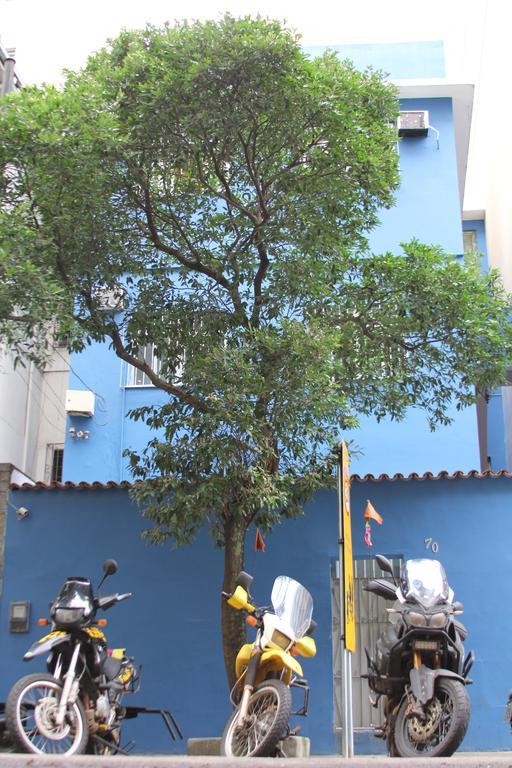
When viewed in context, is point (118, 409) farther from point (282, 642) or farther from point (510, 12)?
point (510, 12)

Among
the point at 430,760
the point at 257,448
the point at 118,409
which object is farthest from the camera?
the point at 118,409

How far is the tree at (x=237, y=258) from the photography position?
9.12 meters

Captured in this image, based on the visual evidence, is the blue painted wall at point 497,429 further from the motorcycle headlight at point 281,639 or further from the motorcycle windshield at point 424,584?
the motorcycle headlight at point 281,639

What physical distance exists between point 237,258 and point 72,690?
5.65 meters

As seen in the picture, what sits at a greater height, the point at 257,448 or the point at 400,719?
the point at 257,448

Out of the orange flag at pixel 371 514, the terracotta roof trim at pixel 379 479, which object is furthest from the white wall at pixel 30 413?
the orange flag at pixel 371 514

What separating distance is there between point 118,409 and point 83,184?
608cm

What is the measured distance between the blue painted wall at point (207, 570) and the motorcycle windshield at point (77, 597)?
4.00m

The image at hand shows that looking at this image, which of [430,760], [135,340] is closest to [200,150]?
[135,340]

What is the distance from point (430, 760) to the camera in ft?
15.3

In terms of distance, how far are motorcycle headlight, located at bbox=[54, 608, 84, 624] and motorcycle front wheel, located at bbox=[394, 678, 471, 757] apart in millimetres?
2392

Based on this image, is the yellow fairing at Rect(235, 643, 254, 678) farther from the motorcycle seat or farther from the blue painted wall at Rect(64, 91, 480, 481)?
the blue painted wall at Rect(64, 91, 480, 481)

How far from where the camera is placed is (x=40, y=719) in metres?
6.04

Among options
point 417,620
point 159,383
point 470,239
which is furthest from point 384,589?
point 470,239
